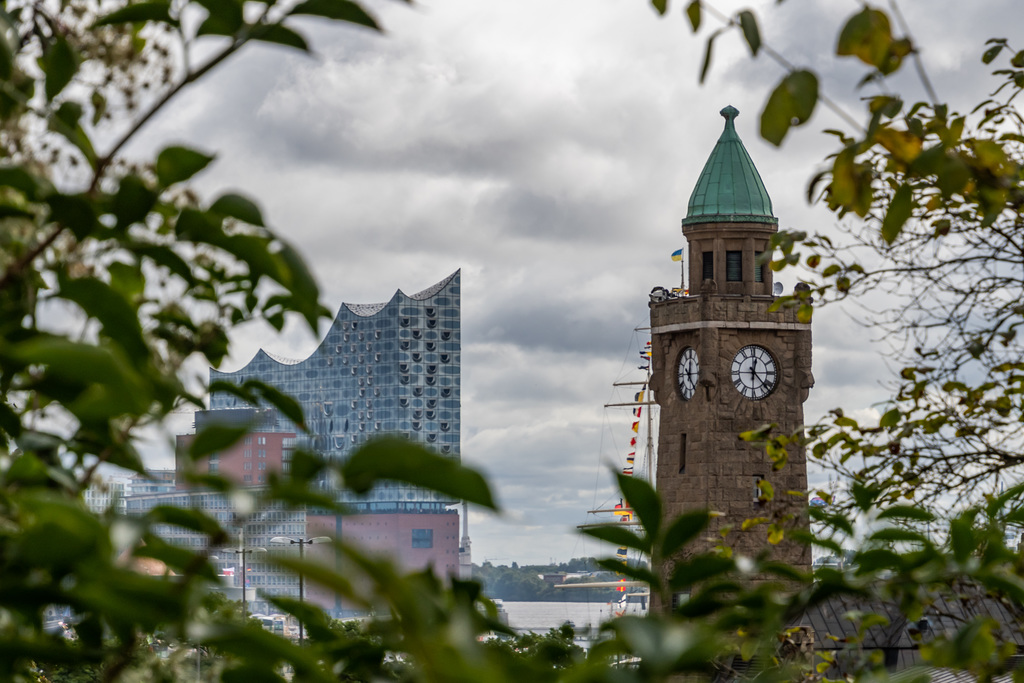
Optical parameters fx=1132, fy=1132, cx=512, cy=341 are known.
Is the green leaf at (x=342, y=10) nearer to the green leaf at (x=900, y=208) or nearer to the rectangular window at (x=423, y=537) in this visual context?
the green leaf at (x=900, y=208)

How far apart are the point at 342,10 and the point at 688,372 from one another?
28.4m

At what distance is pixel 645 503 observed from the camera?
3.50 feet

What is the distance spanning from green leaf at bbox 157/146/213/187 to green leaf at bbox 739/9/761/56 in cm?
63

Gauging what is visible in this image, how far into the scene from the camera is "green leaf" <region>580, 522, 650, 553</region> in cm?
108

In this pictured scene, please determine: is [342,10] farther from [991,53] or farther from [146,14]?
[991,53]

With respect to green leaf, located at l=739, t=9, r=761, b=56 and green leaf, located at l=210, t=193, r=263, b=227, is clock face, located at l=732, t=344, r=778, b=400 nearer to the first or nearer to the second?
green leaf, located at l=739, t=9, r=761, b=56

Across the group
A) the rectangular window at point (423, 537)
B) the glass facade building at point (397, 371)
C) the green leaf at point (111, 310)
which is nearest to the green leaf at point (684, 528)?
the green leaf at point (111, 310)

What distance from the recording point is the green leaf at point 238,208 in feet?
3.25

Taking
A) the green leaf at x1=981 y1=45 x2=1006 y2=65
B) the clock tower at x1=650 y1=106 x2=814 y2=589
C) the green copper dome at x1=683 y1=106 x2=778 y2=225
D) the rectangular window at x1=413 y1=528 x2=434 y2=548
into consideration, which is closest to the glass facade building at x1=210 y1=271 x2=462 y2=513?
the rectangular window at x1=413 y1=528 x2=434 y2=548

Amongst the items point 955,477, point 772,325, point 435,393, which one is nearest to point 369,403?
point 435,393

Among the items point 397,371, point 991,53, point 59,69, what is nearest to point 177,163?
point 59,69

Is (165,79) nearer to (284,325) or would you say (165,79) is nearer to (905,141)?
(284,325)

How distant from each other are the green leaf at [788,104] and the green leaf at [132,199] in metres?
0.65

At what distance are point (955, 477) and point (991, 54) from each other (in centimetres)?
191
